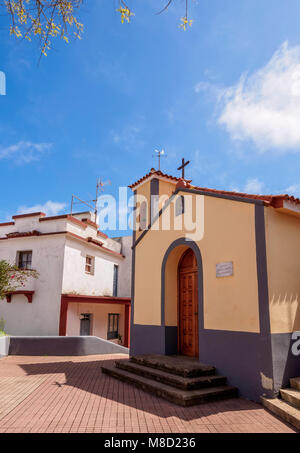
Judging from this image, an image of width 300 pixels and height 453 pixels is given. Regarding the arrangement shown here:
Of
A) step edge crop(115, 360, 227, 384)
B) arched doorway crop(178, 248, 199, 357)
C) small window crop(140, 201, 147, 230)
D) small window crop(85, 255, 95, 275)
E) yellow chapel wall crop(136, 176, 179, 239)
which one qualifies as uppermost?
yellow chapel wall crop(136, 176, 179, 239)

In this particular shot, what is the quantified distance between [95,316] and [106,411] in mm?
11481

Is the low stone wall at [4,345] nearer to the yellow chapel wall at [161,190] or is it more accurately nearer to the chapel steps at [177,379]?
the chapel steps at [177,379]

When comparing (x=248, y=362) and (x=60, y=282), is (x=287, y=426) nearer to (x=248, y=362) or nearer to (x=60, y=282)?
(x=248, y=362)

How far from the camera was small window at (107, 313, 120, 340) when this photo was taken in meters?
17.3

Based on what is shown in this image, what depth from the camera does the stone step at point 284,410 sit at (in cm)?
454

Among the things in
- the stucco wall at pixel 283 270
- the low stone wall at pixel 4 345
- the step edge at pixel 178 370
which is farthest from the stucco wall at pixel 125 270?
the stucco wall at pixel 283 270

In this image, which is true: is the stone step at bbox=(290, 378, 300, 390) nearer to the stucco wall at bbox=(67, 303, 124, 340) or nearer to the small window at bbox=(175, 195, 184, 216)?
the small window at bbox=(175, 195, 184, 216)

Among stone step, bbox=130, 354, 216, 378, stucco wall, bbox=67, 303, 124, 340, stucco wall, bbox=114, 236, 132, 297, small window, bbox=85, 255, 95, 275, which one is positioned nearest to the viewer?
stone step, bbox=130, 354, 216, 378

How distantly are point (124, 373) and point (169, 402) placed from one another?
6.81 feet

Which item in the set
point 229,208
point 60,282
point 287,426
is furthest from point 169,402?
point 60,282

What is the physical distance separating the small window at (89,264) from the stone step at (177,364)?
8239mm

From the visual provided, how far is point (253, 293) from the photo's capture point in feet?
19.6

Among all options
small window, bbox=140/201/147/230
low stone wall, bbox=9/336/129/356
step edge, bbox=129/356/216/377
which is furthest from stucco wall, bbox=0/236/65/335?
step edge, bbox=129/356/216/377

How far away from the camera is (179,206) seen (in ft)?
27.6
